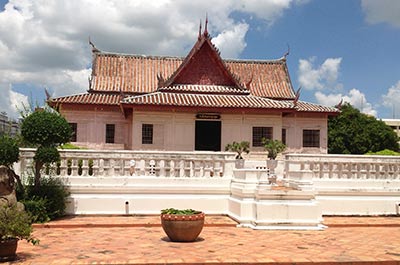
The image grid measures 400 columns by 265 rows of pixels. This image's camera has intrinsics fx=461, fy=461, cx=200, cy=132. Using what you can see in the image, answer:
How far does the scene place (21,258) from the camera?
24.0 feet

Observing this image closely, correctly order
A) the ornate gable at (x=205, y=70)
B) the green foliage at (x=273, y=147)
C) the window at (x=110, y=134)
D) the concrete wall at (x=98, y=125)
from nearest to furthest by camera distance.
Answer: the green foliage at (x=273, y=147) < the ornate gable at (x=205, y=70) < the concrete wall at (x=98, y=125) < the window at (x=110, y=134)

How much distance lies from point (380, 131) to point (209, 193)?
34.3m

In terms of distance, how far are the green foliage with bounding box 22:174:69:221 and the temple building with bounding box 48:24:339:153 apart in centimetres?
869

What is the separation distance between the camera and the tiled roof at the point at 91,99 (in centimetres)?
2202

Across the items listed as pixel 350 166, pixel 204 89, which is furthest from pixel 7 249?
pixel 204 89

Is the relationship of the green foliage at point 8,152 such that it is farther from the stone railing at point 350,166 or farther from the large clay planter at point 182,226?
the stone railing at point 350,166

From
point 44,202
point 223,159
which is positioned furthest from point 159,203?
point 44,202

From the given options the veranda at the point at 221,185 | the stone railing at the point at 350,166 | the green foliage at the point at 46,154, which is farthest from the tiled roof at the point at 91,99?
the stone railing at the point at 350,166

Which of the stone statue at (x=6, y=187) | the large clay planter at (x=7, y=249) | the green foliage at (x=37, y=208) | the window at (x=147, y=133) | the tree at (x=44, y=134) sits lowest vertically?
the large clay planter at (x=7, y=249)

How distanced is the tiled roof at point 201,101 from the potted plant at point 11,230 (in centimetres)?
1284

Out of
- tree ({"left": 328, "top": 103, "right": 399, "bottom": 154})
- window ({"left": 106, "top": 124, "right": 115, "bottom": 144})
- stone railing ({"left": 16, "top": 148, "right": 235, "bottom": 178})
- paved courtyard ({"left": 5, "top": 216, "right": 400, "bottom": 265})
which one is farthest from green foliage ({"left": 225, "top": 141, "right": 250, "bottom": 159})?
tree ({"left": 328, "top": 103, "right": 399, "bottom": 154})

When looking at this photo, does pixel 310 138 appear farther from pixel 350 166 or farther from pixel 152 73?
pixel 350 166

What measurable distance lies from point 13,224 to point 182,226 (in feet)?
9.90

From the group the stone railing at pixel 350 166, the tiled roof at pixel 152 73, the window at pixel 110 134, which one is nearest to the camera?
the stone railing at pixel 350 166
